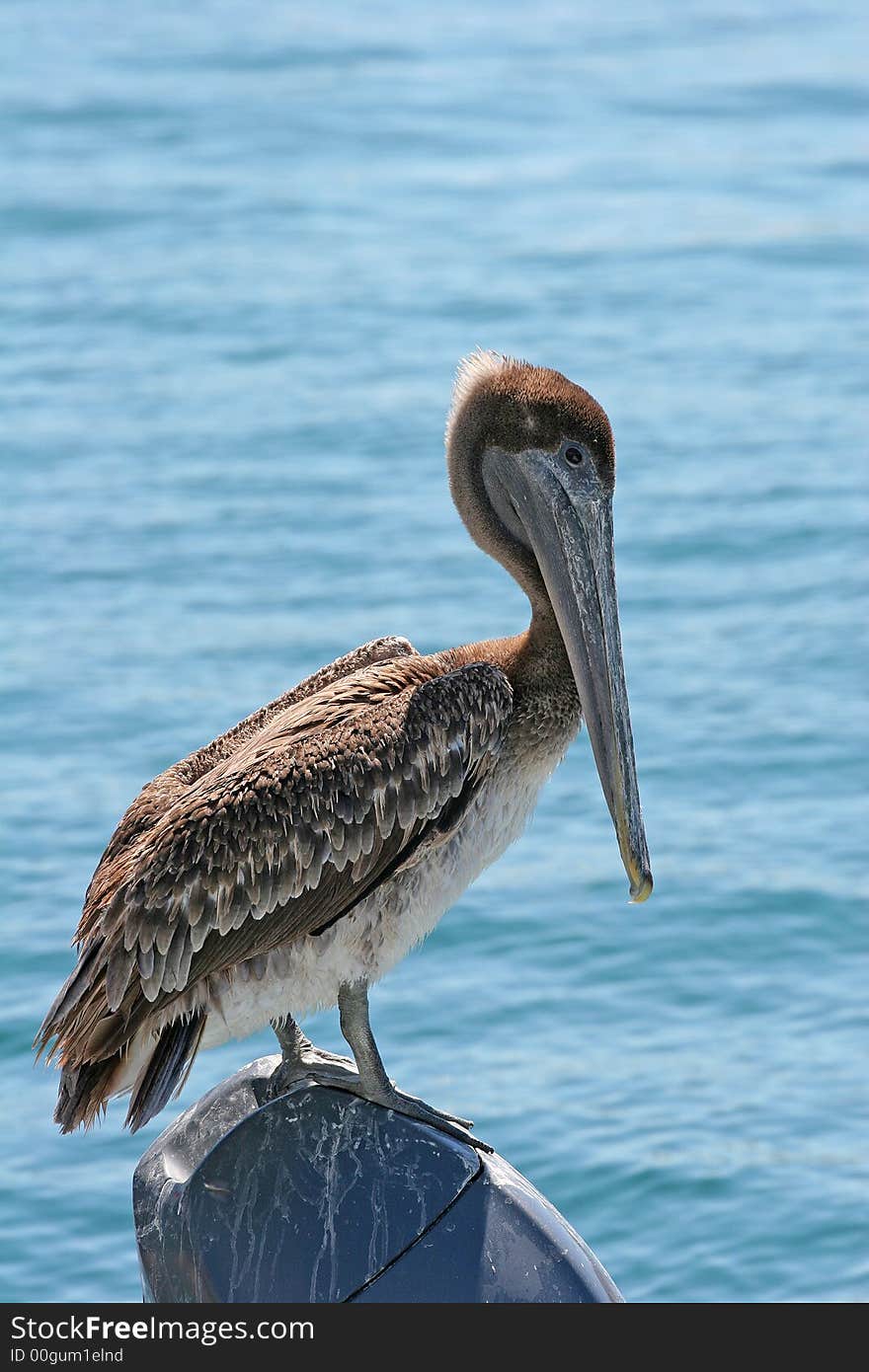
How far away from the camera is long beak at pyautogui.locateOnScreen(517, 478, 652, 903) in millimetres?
4590

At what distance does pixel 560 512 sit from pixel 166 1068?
4.77 ft

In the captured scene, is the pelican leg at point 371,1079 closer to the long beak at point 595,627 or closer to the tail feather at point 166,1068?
the tail feather at point 166,1068

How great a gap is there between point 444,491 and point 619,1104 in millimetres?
6047

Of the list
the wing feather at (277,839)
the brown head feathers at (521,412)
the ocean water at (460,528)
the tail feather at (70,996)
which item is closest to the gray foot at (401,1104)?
the wing feather at (277,839)

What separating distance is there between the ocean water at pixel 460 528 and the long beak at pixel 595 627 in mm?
3691

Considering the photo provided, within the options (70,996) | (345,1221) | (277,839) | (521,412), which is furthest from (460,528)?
(345,1221)

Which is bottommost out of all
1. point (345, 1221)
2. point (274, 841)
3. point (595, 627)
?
point (345, 1221)

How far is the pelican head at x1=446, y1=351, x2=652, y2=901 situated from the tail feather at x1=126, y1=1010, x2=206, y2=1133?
99 cm

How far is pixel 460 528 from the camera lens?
13.5m

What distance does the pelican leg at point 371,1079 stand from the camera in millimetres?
4445

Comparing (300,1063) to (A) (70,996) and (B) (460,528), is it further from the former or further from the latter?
(B) (460,528)

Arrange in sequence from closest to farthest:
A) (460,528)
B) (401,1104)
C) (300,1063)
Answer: (401,1104) → (300,1063) → (460,528)

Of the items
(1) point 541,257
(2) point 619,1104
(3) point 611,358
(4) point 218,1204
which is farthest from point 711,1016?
(1) point 541,257

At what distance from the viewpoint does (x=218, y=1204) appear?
3955 mm
